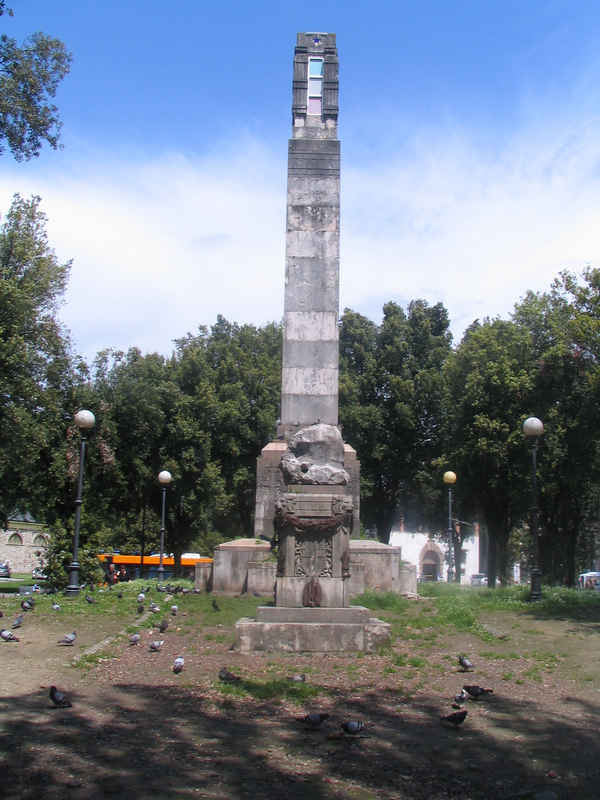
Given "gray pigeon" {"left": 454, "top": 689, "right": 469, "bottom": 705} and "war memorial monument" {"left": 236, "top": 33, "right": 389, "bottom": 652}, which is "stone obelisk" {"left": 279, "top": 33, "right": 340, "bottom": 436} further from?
"gray pigeon" {"left": 454, "top": 689, "right": 469, "bottom": 705}

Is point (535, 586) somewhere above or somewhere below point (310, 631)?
above

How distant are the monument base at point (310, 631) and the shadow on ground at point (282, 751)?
1861 millimetres

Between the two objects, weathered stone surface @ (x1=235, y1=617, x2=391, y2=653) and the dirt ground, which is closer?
the dirt ground

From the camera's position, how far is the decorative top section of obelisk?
54.1 feet

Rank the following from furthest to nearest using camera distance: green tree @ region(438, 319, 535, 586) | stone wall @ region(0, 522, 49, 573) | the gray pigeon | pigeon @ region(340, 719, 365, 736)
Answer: stone wall @ region(0, 522, 49, 573)
green tree @ region(438, 319, 535, 586)
the gray pigeon
pigeon @ region(340, 719, 365, 736)

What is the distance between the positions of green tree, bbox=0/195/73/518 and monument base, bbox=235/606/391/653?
1337 cm

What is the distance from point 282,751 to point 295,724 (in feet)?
2.26

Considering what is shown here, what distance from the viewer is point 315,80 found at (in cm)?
1683

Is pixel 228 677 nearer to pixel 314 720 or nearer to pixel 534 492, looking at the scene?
pixel 314 720

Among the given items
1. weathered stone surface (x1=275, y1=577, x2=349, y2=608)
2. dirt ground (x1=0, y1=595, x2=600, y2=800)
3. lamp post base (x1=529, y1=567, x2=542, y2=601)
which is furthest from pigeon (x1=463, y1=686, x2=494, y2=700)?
lamp post base (x1=529, y1=567, x2=542, y2=601)

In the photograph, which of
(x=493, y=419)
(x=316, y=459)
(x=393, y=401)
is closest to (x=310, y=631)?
(x=316, y=459)

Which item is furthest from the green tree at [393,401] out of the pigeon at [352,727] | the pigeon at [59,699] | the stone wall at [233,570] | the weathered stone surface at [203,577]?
the pigeon at [352,727]

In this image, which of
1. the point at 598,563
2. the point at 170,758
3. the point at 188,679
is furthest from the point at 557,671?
the point at 598,563

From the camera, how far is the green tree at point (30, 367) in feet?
68.1
